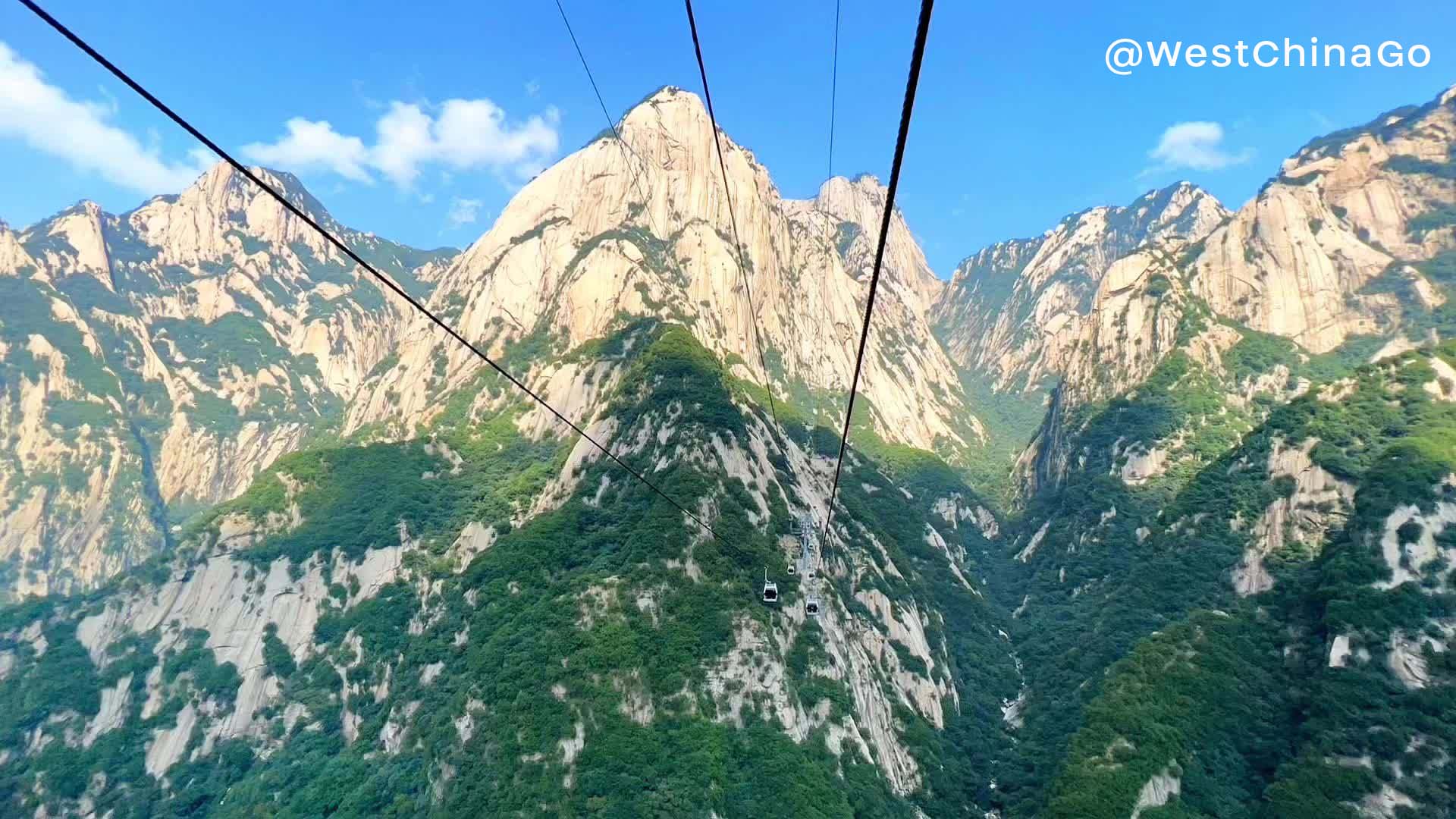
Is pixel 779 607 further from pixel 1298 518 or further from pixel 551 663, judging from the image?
pixel 1298 518

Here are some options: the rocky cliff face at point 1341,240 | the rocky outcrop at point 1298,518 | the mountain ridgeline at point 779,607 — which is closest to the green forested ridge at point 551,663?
the mountain ridgeline at point 779,607

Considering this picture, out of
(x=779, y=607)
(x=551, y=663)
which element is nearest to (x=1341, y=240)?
(x=779, y=607)

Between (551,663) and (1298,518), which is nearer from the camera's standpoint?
(551,663)

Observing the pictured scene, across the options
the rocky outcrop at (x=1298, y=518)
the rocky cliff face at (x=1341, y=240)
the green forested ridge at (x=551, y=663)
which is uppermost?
the rocky cliff face at (x=1341, y=240)

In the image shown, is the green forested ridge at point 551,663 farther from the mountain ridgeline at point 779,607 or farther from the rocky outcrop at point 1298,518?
the rocky outcrop at point 1298,518

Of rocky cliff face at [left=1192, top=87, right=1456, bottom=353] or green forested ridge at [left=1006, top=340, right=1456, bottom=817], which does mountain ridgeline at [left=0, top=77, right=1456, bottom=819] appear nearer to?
green forested ridge at [left=1006, top=340, right=1456, bottom=817]

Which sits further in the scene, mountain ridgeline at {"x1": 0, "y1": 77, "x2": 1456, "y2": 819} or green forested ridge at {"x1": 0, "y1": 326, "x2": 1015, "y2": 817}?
mountain ridgeline at {"x1": 0, "y1": 77, "x2": 1456, "y2": 819}

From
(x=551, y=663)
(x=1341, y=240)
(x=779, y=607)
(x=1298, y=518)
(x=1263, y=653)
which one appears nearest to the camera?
(x=551, y=663)

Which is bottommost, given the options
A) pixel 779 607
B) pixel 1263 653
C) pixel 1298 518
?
pixel 1263 653

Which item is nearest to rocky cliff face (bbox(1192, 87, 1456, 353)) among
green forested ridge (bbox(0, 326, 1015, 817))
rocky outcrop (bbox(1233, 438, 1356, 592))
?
rocky outcrop (bbox(1233, 438, 1356, 592))

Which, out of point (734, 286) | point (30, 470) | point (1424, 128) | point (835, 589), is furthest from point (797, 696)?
point (1424, 128)

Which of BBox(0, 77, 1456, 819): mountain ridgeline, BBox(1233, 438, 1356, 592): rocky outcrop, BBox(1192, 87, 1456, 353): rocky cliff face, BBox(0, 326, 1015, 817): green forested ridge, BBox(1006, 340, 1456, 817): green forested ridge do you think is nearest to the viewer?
BBox(1006, 340, 1456, 817): green forested ridge

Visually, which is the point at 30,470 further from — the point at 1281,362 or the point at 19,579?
the point at 1281,362
